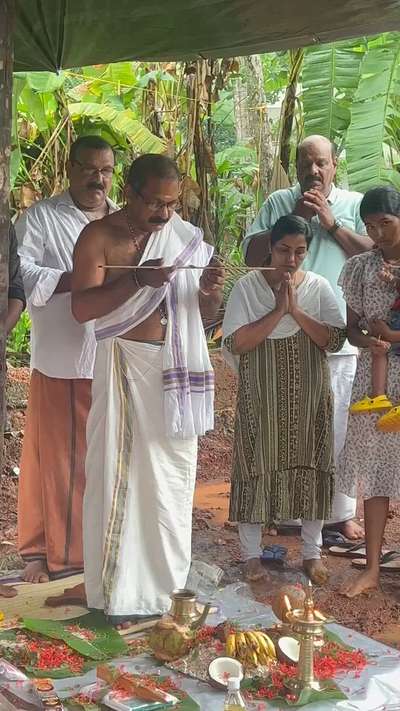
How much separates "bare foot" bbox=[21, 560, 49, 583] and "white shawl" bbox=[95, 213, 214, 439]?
1.11m

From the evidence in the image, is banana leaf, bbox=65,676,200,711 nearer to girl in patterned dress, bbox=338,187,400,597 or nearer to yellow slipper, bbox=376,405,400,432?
girl in patterned dress, bbox=338,187,400,597

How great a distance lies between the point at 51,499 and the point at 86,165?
1.53m

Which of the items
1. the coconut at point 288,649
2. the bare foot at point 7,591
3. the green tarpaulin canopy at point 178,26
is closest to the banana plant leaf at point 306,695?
the coconut at point 288,649

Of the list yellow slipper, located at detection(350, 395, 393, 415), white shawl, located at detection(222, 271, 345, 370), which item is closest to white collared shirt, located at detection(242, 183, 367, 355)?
white shawl, located at detection(222, 271, 345, 370)

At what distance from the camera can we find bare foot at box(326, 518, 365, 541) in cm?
534

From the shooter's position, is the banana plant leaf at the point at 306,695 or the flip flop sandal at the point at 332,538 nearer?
the banana plant leaf at the point at 306,695

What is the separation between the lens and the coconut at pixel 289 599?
3555mm

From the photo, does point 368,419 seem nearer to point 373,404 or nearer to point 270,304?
point 373,404

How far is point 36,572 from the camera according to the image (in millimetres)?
4598

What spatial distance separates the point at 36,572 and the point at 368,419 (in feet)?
5.49

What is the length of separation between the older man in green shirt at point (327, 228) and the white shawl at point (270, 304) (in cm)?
46

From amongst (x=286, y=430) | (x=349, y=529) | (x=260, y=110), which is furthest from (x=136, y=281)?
(x=260, y=110)

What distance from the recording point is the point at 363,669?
11.5 ft

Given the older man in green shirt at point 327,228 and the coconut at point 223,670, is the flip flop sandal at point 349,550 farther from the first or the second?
Answer: the coconut at point 223,670
